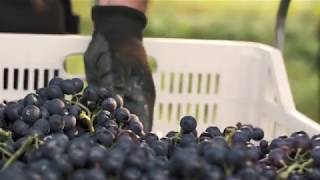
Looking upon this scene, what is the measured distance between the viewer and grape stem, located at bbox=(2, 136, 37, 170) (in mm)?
515

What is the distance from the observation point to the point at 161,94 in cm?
111

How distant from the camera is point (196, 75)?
115 cm

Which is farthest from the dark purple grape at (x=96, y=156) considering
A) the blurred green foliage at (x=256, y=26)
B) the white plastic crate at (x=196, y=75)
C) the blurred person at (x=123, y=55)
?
the blurred green foliage at (x=256, y=26)

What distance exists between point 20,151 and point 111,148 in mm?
75

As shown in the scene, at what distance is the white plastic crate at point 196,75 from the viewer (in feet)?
3.47

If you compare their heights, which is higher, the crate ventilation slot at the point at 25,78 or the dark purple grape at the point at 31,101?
the dark purple grape at the point at 31,101

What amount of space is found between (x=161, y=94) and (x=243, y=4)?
1.73 metres

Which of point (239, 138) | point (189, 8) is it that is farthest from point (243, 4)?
point (239, 138)

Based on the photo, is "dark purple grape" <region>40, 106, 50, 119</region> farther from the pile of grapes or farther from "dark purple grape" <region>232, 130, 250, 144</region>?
"dark purple grape" <region>232, 130, 250, 144</region>

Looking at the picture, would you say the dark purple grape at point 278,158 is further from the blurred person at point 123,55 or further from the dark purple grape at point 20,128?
the blurred person at point 123,55

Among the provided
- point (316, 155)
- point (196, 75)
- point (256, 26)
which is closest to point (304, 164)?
point (316, 155)

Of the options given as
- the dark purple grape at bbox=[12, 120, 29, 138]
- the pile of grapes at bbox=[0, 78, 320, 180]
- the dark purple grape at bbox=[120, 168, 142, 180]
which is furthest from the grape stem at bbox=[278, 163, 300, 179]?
the dark purple grape at bbox=[12, 120, 29, 138]

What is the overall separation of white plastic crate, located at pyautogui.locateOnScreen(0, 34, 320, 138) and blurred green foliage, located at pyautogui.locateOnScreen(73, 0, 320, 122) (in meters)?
1.49

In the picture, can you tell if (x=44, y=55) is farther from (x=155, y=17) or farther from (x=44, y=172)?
(x=155, y=17)
